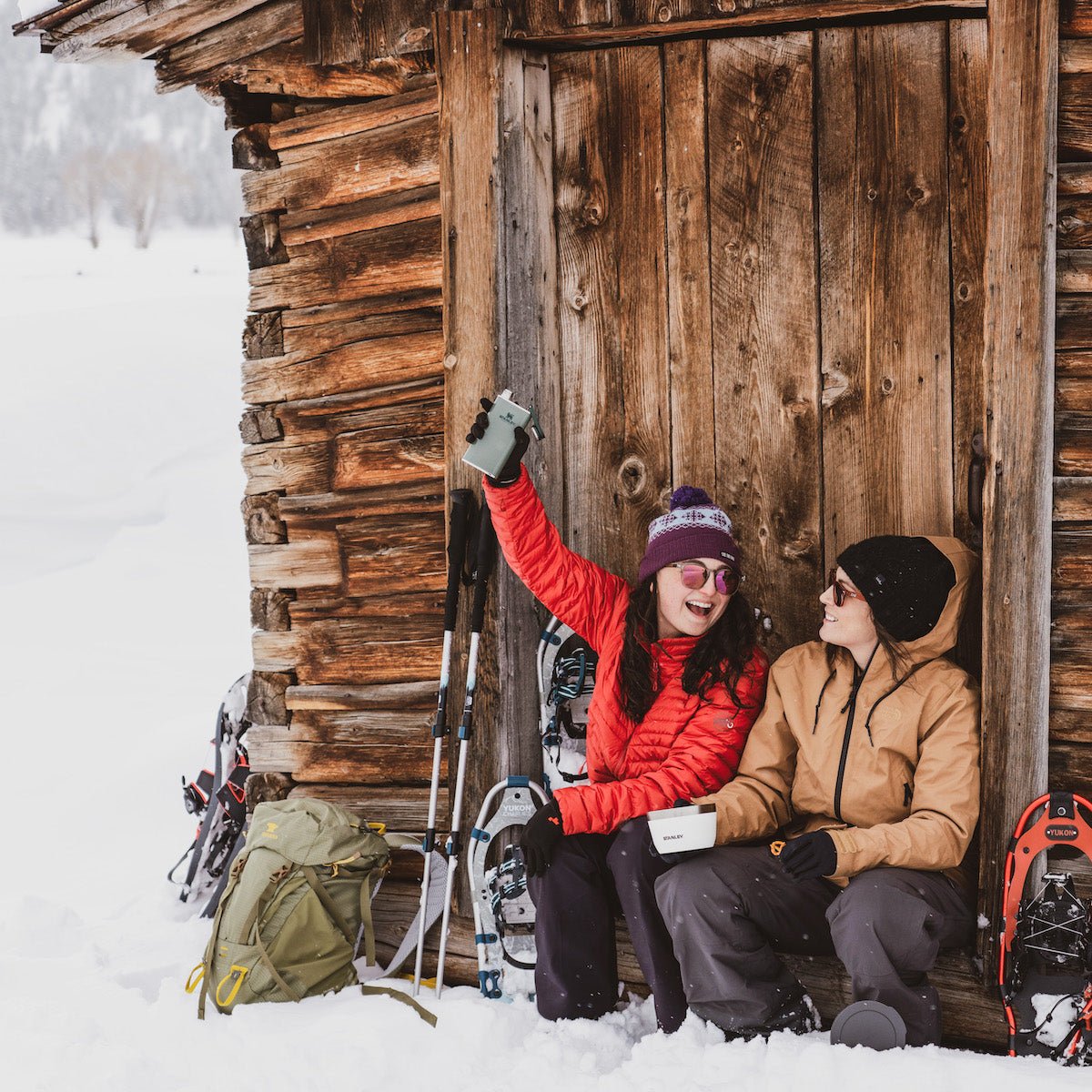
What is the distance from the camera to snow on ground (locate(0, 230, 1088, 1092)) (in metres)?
2.80

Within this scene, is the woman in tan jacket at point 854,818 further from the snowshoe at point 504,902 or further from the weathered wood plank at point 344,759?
the weathered wood plank at point 344,759

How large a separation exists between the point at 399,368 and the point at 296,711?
134cm

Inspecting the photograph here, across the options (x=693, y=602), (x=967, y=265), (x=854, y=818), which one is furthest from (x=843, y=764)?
(x=967, y=265)

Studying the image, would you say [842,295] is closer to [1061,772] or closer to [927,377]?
[927,377]

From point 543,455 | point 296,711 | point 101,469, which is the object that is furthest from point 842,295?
point 101,469

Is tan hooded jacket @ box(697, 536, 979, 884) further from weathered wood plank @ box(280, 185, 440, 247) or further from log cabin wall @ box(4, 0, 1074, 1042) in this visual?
weathered wood plank @ box(280, 185, 440, 247)

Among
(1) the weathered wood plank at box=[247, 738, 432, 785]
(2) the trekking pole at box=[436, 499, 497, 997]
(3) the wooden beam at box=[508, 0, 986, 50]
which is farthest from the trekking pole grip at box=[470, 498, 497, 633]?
(3) the wooden beam at box=[508, 0, 986, 50]

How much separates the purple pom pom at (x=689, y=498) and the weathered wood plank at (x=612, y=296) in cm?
36

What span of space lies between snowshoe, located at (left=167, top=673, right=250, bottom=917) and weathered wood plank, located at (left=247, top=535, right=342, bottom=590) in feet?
1.98

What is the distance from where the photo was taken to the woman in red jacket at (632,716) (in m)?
3.07

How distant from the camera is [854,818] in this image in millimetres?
2949

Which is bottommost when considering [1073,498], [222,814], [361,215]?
[222,814]

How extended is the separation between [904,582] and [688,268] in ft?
4.40

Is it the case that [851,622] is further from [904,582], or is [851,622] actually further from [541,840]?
[541,840]
